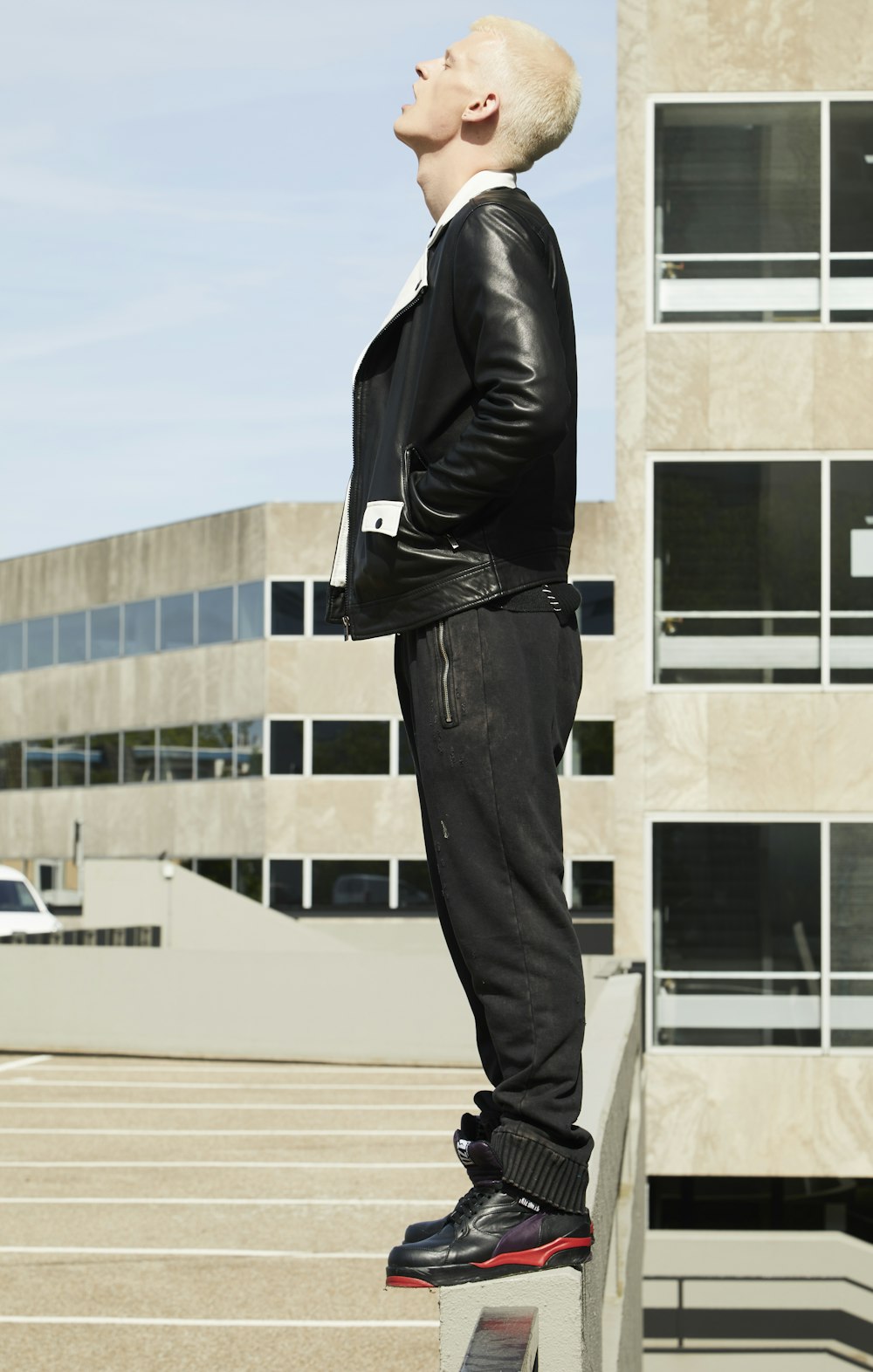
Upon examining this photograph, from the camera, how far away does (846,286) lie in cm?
1397

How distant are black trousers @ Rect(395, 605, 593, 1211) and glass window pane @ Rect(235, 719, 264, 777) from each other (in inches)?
1515

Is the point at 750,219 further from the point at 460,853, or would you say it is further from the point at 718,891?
the point at 460,853

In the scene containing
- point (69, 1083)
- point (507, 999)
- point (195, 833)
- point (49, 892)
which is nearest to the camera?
point (507, 999)

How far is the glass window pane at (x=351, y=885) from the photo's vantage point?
40.4 m

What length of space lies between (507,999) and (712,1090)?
37.6 feet

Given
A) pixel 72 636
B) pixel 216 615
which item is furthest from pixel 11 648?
pixel 216 615

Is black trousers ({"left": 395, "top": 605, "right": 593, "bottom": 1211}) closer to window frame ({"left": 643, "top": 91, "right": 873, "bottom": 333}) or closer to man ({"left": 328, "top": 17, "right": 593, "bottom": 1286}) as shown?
man ({"left": 328, "top": 17, "right": 593, "bottom": 1286})

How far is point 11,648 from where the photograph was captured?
47.7 meters

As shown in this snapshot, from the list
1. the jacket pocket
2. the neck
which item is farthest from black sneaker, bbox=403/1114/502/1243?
the neck

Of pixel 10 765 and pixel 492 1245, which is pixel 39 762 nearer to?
pixel 10 765

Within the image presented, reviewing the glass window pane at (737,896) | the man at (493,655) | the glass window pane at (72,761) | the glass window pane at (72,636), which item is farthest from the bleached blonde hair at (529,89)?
the glass window pane at (72,761)

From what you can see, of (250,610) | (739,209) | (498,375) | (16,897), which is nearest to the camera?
(498,375)

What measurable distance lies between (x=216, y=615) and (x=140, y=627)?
302cm

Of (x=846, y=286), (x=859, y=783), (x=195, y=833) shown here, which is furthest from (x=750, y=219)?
(x=195, y=833)
